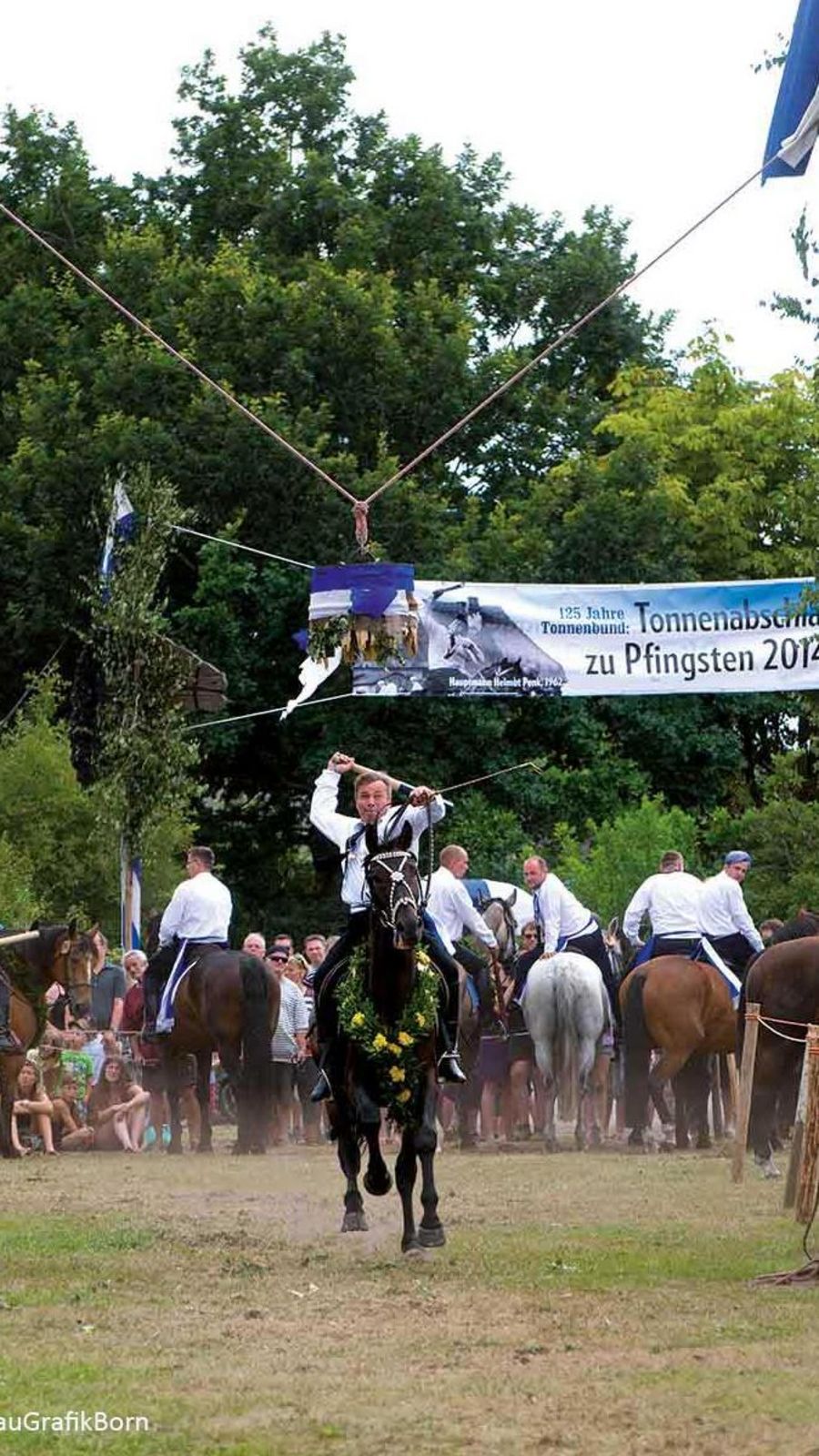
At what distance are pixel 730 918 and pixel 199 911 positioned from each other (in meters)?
4.89

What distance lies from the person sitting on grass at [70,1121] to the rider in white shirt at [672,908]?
5.34 meters

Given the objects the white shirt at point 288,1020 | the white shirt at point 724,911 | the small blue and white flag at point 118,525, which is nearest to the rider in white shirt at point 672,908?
the white shirt at point 724,911

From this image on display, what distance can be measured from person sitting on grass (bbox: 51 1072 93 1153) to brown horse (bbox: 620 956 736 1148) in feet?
16.4

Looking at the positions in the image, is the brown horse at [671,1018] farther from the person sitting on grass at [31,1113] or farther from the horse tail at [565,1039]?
the person sitting on grass at [31,1113]

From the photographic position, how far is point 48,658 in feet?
150

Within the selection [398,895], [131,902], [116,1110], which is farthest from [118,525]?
[398,895]

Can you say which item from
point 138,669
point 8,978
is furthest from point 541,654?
point 8,978

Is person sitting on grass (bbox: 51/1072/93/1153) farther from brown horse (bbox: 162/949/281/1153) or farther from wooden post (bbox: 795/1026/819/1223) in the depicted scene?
wooden post (bbox: 795/1026/819/1223)

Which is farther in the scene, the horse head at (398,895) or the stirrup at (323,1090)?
the stirrup at (323,1090)

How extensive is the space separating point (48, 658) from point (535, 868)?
885 inches

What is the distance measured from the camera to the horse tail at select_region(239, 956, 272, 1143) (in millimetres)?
23734

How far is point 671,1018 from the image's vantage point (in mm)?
24062

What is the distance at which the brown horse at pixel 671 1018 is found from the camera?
24047 mm

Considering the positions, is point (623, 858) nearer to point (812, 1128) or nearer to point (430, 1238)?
point (430, 1238)
